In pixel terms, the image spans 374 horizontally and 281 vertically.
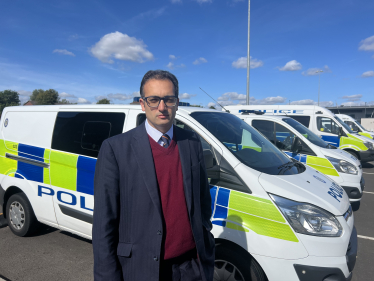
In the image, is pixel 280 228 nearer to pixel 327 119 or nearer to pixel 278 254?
pixel 278 254

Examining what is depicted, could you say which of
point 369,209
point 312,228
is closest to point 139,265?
point 312,228

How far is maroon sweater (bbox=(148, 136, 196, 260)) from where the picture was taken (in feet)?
4.45

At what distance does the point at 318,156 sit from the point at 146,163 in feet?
15.4

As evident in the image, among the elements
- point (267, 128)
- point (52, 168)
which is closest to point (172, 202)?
point (52, 168)

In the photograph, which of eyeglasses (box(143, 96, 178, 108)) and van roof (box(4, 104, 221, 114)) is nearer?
eyeglasses (box(143, 96, 178, 108))

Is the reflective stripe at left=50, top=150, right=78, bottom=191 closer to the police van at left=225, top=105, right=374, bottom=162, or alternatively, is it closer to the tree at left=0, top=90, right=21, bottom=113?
the police van at left=225, top=105, right=374, bottom=162

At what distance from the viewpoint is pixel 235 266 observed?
214cm

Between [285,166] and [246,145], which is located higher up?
[246,145]

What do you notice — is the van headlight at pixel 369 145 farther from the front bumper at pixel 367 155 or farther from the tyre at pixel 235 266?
the tyre at pixel 235 266

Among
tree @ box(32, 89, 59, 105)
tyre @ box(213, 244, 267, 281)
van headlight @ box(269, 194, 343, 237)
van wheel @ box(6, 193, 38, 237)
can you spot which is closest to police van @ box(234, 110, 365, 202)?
van headlight @ box(269, 194, 343, 237)

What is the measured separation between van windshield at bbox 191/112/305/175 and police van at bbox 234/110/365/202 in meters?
2.01

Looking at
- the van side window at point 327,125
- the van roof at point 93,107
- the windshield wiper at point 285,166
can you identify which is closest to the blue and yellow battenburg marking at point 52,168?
the van roof at point 93,107

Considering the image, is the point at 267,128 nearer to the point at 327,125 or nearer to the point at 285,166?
the point at 285,166

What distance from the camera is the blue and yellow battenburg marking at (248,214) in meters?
2.02
